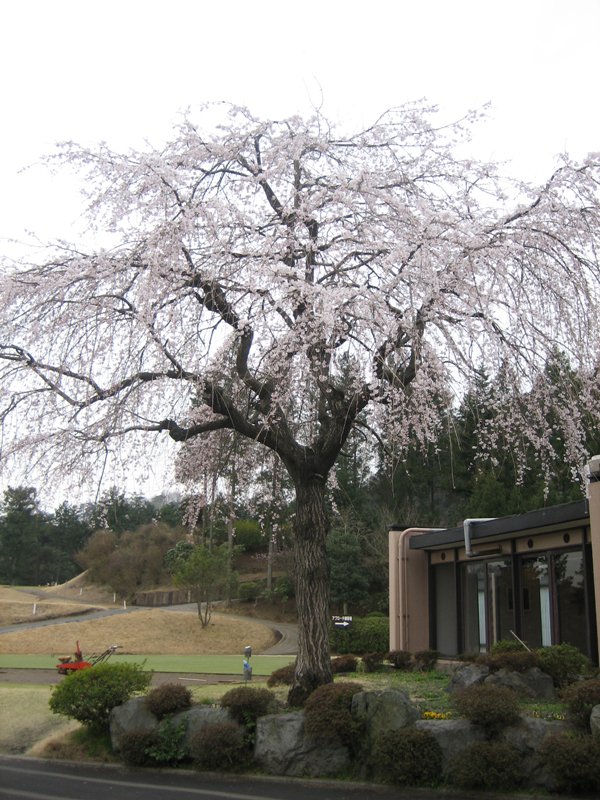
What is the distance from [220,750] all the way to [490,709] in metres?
2.89

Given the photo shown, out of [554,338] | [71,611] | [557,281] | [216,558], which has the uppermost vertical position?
[557,281]

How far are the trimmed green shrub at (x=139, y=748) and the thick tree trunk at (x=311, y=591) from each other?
1.65m

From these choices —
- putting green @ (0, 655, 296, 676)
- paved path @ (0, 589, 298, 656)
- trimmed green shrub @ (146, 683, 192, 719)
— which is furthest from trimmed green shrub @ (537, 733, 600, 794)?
paved path @ (0, 589, 298, 656)

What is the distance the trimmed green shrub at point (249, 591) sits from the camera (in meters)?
36.8

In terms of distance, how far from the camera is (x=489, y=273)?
22.5 feet

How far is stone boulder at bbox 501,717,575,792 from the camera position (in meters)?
5.67

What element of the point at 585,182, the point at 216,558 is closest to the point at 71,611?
the point at 216,558

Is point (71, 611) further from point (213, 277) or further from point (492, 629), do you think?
point (213, 277)

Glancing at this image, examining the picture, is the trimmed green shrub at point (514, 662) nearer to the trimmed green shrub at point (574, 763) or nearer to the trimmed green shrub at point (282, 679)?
the trimmed green shrub at point (574, 763)

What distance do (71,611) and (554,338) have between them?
3183 centimetres

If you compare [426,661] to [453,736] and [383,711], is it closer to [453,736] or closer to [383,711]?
[383,711]

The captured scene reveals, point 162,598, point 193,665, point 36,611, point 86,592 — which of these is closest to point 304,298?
point 193,665

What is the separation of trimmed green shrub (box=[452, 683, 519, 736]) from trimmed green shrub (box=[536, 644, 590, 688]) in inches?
75.1

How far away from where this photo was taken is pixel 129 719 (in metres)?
7.61
